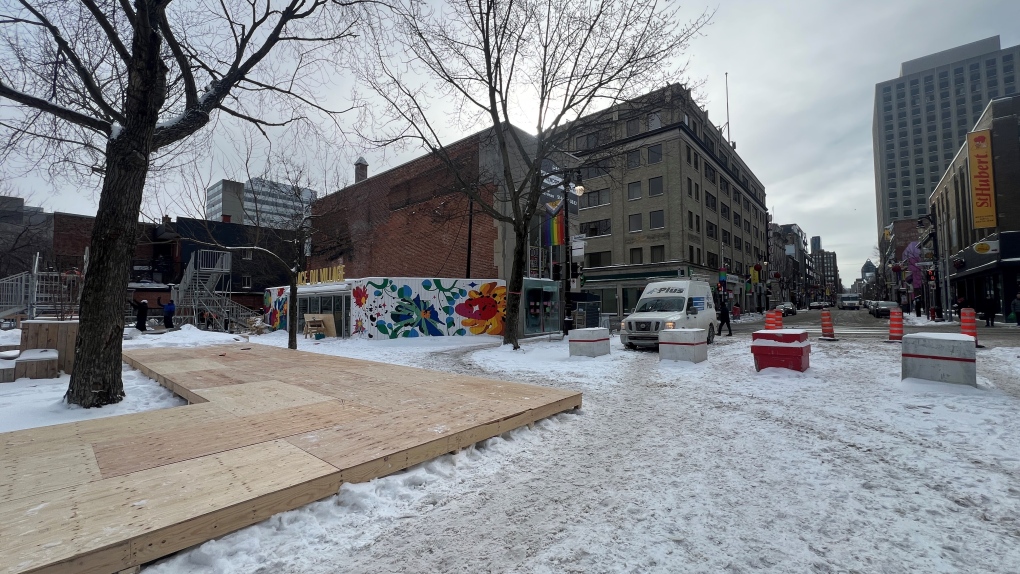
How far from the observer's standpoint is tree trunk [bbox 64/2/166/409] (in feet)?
20.6

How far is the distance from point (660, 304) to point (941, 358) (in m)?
8.48

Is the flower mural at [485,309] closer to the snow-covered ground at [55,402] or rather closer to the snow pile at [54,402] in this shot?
the snow-covered ground at [55,402]

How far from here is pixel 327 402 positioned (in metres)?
6.04

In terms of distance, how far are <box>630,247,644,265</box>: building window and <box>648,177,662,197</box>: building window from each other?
509cm

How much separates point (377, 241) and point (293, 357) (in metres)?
22.7

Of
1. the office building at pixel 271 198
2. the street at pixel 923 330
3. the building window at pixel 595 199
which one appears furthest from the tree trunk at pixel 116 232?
the building window at pixel 595 199

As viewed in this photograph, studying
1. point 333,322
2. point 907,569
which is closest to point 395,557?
point 907,569

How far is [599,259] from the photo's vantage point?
144 ft

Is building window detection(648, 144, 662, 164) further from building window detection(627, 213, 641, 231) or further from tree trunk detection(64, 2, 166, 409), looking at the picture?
tree trunk detection(64, 2, 166, 409)

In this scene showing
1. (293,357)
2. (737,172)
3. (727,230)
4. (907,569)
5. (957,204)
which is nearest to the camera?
(907,569)

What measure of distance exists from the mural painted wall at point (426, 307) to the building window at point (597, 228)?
2319 centimetres

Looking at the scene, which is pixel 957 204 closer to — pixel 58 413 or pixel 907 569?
pixel 907 569

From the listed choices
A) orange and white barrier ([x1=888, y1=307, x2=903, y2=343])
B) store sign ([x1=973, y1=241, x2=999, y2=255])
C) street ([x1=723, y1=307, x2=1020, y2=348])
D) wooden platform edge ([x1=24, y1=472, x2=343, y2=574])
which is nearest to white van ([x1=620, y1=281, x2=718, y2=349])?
orange and white barrier ([x1=888, y1=307, x2=903, y2=343])

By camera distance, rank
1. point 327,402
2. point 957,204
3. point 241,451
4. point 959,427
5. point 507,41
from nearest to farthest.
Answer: point 241,451, point 959,427, point 327,402, point 507,41, point 957,204
